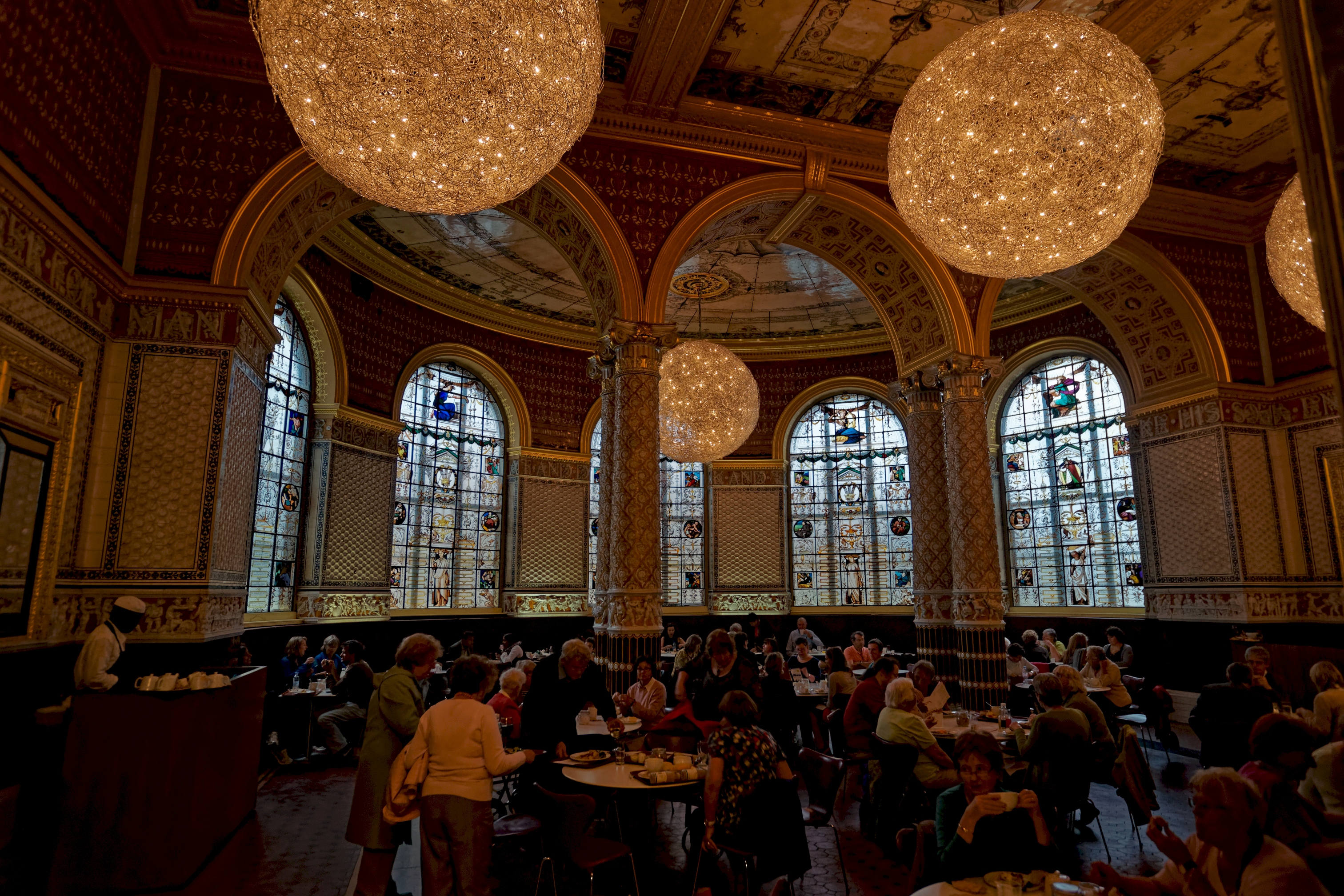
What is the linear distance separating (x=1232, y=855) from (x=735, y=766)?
213 cm

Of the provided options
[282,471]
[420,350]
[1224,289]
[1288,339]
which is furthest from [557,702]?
[1288,339]

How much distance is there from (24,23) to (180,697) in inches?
163

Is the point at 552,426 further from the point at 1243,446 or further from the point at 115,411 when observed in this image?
the point at 1243,446

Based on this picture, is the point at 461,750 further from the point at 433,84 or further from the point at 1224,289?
the point at 1224,289

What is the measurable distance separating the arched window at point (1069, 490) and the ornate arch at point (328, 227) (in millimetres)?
8564

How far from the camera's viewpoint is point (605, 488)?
27.6 ft

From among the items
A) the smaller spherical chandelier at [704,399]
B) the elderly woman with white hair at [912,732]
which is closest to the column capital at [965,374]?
the smaller spherical chandelier at [704,399]

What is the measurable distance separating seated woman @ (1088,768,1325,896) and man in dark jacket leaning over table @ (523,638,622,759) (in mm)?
3161

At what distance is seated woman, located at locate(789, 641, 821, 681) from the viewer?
9.98 meters

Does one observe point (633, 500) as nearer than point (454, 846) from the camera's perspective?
No

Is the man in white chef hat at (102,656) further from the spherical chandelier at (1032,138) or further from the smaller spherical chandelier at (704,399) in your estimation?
the spherical chandelier at (1032,138)

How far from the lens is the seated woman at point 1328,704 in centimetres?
464

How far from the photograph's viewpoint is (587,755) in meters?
4.80

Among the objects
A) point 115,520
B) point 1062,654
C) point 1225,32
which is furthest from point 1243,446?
point 115,520
